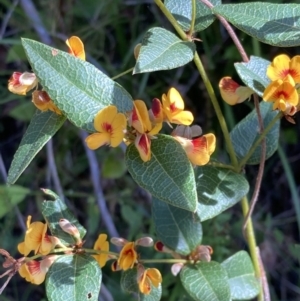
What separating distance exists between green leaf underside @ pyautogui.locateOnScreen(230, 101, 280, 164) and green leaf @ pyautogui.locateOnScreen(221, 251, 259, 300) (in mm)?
220

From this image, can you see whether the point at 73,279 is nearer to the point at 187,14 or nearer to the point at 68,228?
the point at 68,228

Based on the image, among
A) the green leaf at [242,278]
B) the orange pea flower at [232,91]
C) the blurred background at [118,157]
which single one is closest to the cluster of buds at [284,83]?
the orange pea flower at [232,91]

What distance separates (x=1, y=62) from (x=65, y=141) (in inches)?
19.4

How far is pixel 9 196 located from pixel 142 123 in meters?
1.12

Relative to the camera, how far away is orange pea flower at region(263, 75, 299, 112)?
73 cm

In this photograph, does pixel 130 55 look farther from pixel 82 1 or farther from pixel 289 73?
pixel 289 73

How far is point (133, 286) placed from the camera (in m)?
0.95

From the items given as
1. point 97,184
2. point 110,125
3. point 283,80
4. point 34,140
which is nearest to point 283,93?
point 283,80

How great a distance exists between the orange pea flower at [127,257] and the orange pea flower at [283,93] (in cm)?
31

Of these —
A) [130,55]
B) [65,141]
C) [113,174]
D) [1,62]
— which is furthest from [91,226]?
[1,62]

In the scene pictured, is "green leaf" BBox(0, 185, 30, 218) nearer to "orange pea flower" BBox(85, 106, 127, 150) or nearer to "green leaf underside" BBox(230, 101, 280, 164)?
"green leaf underside" BBox(230, 101, 280, 164)

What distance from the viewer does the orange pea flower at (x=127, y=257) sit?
2.92 feet

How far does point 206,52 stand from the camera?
1825 mm

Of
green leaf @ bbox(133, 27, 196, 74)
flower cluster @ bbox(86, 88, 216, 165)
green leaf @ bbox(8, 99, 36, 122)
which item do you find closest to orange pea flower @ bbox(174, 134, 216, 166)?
flower cluster @ bbox(86, 88, 216, 165)
